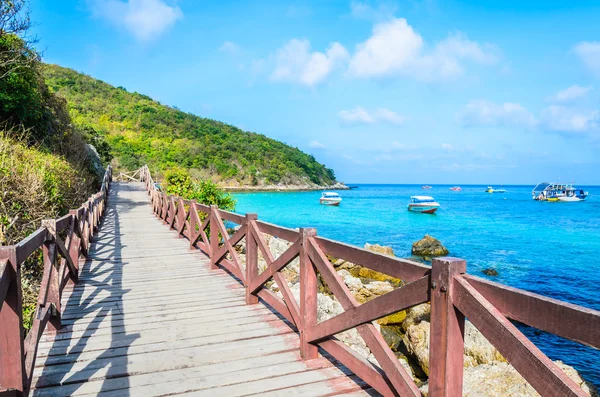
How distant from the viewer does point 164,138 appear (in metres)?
70.6

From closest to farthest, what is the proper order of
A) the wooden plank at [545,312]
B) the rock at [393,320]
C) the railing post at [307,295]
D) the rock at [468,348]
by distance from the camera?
the wooden plank at [545,312] → the railing post at [307,295] → the rock at [468,348] → the rock at [393,320]

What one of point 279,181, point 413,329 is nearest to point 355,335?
point 413,329

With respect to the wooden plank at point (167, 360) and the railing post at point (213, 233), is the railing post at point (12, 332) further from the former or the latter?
the railing post at point (213, 233)

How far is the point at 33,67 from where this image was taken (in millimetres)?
13562

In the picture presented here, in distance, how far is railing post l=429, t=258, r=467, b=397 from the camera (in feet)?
6.96

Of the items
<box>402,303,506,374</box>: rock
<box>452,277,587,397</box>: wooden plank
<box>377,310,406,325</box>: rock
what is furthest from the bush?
<box>452,277,587,397</box>: wooden plank

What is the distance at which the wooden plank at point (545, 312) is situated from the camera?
1.51 m

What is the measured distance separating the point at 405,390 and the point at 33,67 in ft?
51.6

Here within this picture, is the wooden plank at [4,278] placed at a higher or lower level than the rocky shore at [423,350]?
higher

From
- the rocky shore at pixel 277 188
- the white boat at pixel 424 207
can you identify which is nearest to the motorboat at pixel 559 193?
the white boat at pixel 424 207

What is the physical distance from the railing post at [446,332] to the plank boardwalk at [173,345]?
1.02m

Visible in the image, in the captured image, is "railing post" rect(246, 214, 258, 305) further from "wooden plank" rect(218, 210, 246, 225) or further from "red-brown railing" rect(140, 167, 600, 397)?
"red-brown railing" rect(140, 167, 600, 397)

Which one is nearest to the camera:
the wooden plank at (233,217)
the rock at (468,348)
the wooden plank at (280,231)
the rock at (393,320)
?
the wooden plank at (280,231)

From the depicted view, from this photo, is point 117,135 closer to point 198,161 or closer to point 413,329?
point 198,161
